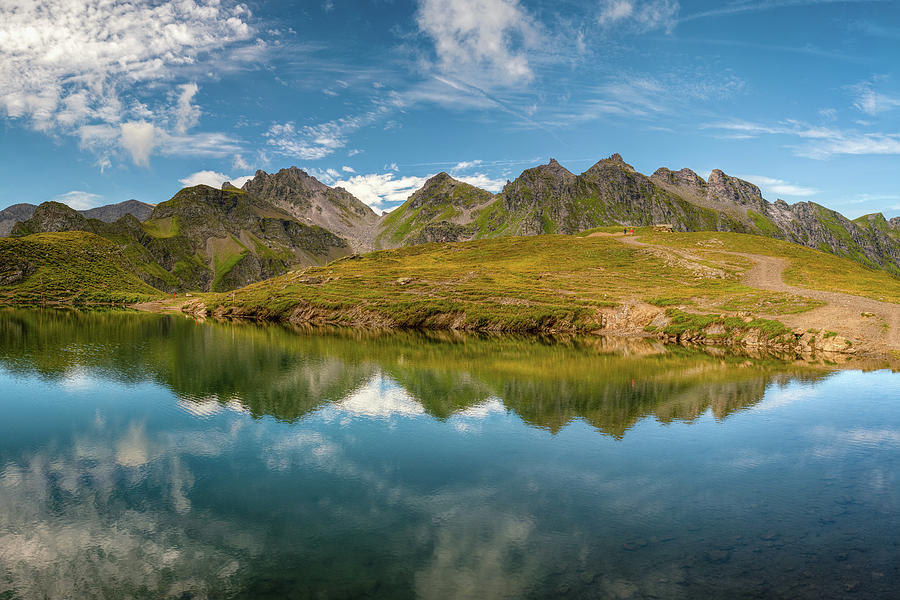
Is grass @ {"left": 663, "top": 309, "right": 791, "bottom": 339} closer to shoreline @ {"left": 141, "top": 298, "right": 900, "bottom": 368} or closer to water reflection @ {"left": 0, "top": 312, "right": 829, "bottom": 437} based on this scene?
shoreline @ {"left": 141, "top": 298, "right": 900, "bottom": 368}

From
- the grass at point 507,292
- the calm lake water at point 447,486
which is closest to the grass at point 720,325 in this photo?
the grass at point 507,292

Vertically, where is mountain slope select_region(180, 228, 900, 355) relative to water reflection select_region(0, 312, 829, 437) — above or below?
above

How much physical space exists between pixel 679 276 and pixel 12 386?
13820cm

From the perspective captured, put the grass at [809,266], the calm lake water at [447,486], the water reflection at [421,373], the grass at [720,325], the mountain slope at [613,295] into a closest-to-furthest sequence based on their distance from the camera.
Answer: the calm lake water at [447,486], the water reflection at [421,373], the grass at [720,325], the mountain slope at [613,295], the grass at [809,266]

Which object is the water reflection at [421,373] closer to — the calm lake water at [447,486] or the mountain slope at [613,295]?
the calm lake water at [447,486]

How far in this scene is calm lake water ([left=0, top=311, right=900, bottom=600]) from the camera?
1608 cm

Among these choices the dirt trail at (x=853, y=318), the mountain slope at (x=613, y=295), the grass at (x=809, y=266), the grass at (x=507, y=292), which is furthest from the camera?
the grass at (x=809, y=266)

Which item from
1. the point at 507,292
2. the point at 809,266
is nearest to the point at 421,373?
the point at 507,292

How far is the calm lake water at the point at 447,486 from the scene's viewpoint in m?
16.1

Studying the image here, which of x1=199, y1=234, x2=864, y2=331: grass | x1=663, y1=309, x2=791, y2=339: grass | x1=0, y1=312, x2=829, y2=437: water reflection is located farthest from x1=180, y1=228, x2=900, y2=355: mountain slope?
x1=0, y1=312, x2=829, y2=437: water reflection

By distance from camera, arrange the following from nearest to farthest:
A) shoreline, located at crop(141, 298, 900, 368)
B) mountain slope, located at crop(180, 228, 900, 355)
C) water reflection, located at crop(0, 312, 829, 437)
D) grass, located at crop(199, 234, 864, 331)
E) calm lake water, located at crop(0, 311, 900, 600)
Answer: calm lake water, located at crop(0, 311, 900, 600), water reflection, located at crop(0, 312, 829, 437), shoreline, located at crop(141, 298, 900, 368), mountain slope, located at crop(180, 228, 900, 355), grass, located at crop(199, 234, 864, 331)

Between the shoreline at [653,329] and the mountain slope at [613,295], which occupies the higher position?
the mountain slope at [613,295]

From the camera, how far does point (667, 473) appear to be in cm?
2567

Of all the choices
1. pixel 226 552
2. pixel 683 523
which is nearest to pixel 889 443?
pixel 683 523
